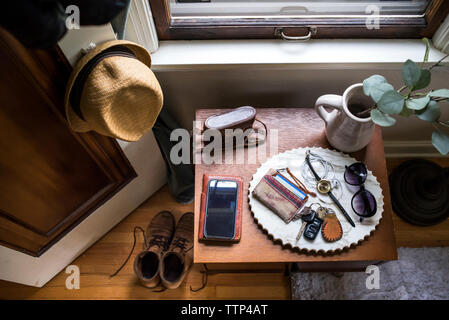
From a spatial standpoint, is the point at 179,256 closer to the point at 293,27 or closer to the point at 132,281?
the point at 132,281

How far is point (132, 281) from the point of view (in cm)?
136

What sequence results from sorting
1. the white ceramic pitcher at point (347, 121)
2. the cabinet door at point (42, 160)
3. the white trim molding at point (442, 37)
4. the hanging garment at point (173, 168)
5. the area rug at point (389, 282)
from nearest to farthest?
the cabinet door at point (42, 160) → the white ceramic pitcher at point (347, 121) → the white trim molding at point (442, 37) → the hanging garment at point (173, 168) → the area rug at point (389, 282)

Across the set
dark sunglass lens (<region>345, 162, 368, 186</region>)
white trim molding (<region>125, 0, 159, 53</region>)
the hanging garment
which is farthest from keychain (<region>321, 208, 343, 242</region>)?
white trim molding (<region>125, 0, 159, 53</region>)

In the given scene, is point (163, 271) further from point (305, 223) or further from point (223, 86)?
point (223, 86)

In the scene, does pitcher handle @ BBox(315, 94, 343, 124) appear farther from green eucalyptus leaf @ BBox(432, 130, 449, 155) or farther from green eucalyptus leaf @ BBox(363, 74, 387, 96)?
green eucalyptus leaf @ BBox(432, 130, 449, 155)

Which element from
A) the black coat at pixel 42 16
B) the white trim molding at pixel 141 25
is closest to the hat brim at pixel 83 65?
the white trim molding at pixel 141 25

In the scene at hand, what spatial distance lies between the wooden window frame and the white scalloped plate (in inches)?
15.5

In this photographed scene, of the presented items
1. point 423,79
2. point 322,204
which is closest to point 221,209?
point 322,204

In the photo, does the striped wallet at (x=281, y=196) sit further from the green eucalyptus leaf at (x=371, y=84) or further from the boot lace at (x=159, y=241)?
the boot lace at (x=159, y=241)

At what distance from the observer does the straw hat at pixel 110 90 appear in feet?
2.48

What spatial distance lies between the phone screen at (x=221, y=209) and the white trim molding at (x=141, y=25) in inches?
18.9

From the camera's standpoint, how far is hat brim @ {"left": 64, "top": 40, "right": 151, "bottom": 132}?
0.76 metres

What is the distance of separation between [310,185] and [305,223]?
4.6 inches
